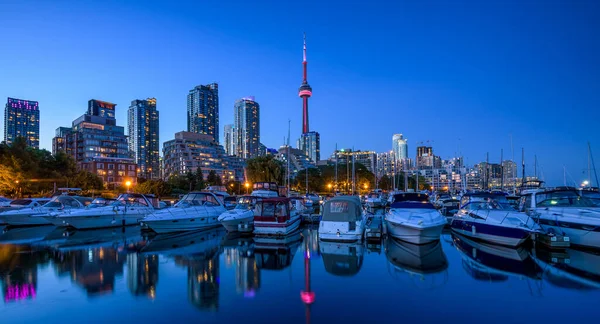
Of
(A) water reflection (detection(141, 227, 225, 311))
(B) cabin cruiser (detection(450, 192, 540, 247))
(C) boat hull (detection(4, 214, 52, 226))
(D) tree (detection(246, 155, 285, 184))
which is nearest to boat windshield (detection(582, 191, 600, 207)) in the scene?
(B) cabin cruiser (detection(450, 192, 540, 247))

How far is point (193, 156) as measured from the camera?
130 metres

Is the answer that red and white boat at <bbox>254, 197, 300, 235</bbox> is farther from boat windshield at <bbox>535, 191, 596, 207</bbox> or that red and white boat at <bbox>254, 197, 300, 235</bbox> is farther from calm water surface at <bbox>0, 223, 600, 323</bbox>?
boat windshield at <bbox>535, 191, 596, 207</bbox>

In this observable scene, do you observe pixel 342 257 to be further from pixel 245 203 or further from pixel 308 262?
pixel 245 203

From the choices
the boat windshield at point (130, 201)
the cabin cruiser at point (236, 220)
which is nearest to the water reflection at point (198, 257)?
the cabin cruiser at point (236, 220)

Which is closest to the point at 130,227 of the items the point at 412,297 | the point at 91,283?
the point at 91,283

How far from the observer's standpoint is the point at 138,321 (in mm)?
8070

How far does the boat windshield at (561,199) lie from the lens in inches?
725

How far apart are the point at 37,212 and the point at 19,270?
1650 centimetres

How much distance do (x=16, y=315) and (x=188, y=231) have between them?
14900 mm

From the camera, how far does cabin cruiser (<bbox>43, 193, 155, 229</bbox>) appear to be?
2371cm

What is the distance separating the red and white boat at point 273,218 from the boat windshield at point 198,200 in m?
6.29

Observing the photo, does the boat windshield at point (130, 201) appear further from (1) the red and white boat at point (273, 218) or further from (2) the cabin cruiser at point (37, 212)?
(1) the red and white boat at point (273, 218)

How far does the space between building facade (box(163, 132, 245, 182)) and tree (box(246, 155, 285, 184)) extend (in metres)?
55.7

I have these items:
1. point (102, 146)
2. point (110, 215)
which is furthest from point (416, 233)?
point (102, 146)
